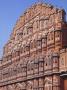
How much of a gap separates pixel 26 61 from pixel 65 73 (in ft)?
24.5

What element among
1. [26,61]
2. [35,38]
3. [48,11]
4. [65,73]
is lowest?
[65,73]

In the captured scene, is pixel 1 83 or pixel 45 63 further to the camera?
pixel 1 83

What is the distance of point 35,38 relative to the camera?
124ft

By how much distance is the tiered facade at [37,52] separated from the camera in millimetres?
32156

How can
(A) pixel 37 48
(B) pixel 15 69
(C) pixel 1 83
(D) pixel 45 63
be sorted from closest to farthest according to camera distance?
(D) pixel 45 63 < (A) pixel 37 48 < (B) pixel 15 69 < (C) pixel 1 83

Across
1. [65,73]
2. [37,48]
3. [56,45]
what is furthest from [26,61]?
[65,73]

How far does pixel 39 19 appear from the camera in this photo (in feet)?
125

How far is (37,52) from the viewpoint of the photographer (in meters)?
36.6

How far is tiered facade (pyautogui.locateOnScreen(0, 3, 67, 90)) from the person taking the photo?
32156 millimetres

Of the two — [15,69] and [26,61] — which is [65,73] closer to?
[26,61]

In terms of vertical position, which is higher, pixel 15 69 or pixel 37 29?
pixel 37 29

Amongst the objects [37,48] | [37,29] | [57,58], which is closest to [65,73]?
[57,58]

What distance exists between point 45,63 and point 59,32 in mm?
3537

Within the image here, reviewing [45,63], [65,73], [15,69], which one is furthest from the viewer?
→ [15,69]
